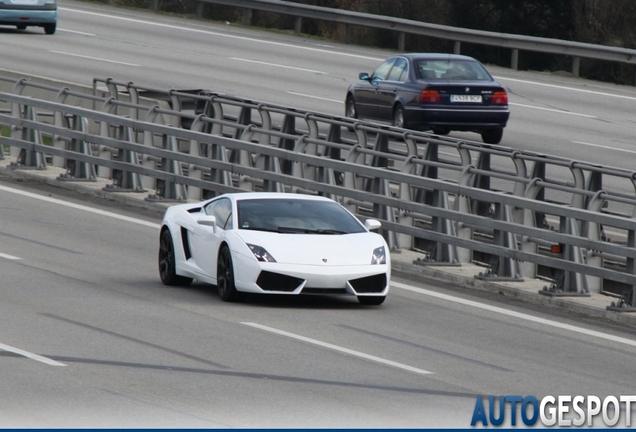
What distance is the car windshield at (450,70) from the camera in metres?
27.8

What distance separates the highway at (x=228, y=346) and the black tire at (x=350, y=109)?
8006 mm

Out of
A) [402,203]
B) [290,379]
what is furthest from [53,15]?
[290,379]

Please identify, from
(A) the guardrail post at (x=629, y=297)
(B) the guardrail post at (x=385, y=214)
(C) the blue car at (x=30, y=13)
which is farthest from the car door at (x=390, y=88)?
(C) the blue car at (x=30, y=13)

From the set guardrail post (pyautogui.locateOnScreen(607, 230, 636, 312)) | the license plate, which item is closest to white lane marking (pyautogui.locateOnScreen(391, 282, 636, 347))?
guardrail post (pyautogui.locateOnScreen(607, 230, 636, 312))

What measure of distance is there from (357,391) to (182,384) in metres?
1.26

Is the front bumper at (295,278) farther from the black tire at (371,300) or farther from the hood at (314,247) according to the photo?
the black tire at (371,300)

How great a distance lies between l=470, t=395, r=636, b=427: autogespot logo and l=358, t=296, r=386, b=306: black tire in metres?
4.31

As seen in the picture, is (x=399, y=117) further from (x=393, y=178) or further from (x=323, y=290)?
(x=323, y=290)

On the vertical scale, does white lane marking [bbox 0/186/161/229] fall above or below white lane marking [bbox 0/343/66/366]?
below

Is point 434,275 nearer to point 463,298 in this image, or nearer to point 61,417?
point 463,298

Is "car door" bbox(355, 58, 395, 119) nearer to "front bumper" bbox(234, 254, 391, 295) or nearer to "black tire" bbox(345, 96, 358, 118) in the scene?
"black tire" bbox(345, 96, 358, 118)

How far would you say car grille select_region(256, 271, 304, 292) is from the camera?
14.2 metres

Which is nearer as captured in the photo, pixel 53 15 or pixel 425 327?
pixel 425 327

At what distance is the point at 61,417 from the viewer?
912 centimetres
